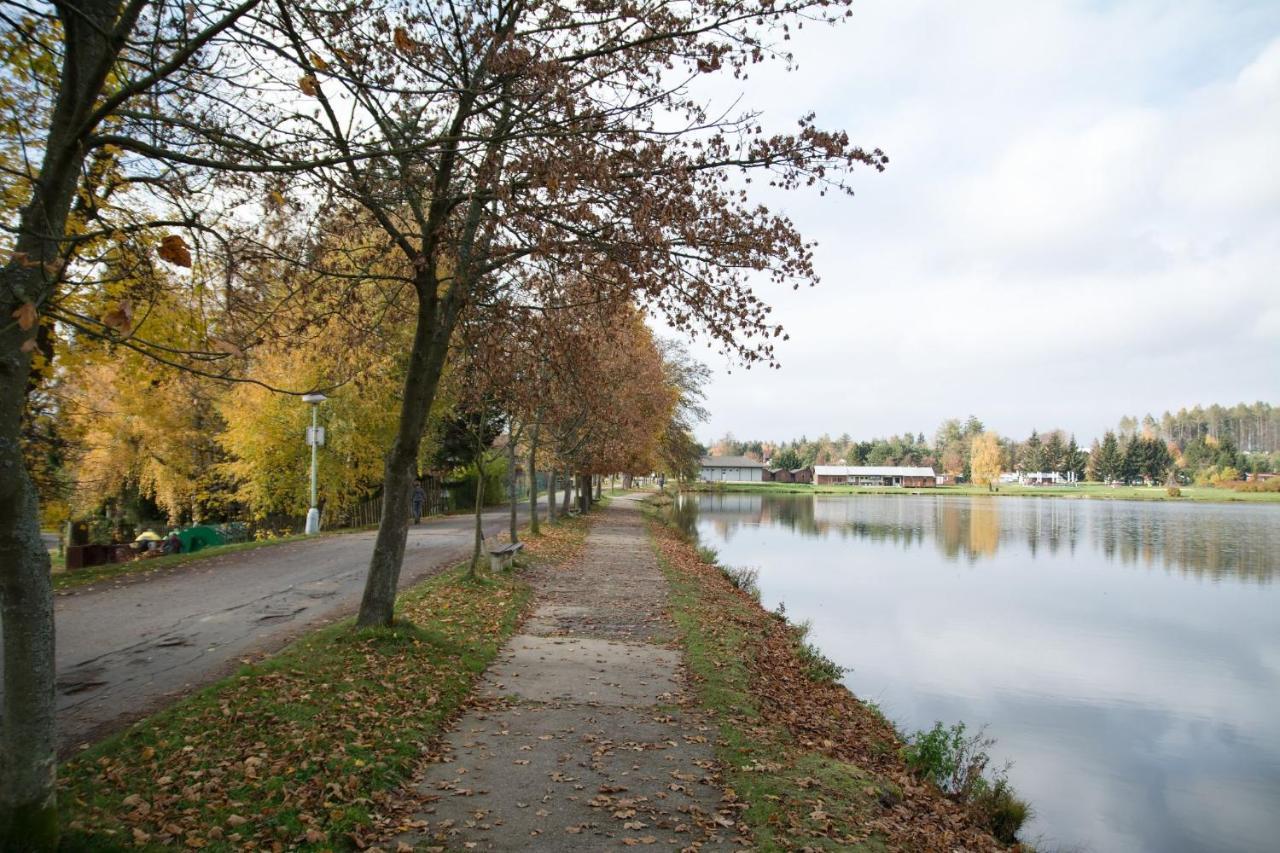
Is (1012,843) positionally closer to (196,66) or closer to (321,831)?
(321,831)

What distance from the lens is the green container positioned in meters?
20.1

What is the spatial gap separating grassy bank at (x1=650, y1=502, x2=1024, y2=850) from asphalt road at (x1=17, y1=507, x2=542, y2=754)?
506 centimetres

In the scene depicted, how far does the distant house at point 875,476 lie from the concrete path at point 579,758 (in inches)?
5611

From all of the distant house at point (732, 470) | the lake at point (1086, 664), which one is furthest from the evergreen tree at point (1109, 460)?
the lake at point (1086, 664)

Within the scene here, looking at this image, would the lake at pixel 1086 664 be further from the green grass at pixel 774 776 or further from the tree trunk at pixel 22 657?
the tree trunk at pixel 22 657

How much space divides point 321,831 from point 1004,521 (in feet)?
190

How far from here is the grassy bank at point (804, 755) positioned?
18.7 ft

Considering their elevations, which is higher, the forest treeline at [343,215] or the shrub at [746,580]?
the forest treeline at [343,215]

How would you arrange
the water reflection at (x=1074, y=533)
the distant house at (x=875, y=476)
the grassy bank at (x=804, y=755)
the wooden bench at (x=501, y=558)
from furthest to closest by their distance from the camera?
the distant house at (x=875, y=476)
the water reflection at (x=1074, y=533)
the wooden bench at (x=501, y=558)
the grassy bank at (x=804, y=755)

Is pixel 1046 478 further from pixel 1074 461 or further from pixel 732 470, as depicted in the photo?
pixel 732 470

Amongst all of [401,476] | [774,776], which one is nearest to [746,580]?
[401,476]

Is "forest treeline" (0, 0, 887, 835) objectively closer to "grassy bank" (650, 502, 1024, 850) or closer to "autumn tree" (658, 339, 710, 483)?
"grassy bank" (650, 502, 1024, 850)

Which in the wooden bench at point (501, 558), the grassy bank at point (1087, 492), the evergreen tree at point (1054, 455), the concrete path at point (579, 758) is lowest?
the grassy bank at point (1087, 492)

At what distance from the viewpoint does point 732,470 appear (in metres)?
137
